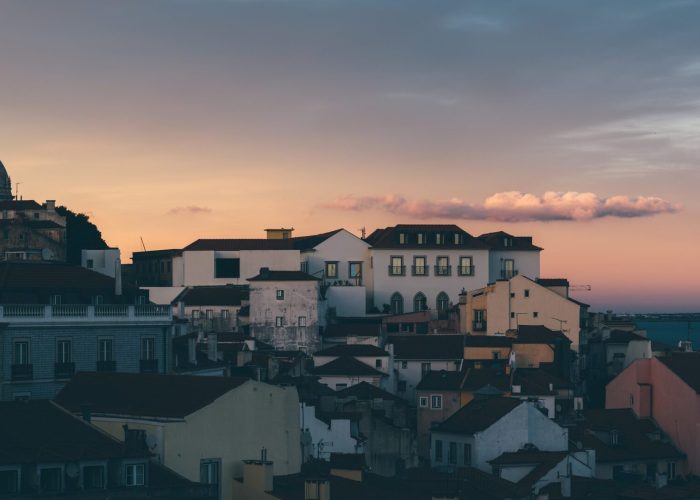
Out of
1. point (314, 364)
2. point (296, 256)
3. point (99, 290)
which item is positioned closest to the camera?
point (99, 290)

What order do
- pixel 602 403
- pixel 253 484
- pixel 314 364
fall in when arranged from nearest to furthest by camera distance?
pixel 253 484, pixel 314 364, pixel 602 403

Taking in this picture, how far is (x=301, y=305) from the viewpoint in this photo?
13275 cm

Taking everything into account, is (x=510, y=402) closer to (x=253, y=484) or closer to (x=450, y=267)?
(x=253, y=484)

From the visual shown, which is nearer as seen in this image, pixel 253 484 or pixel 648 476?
pixel 253 484

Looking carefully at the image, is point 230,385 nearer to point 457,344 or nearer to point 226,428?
point 226,428

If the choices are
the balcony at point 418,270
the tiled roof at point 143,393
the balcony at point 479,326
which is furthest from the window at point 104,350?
the balcony at point 418,270

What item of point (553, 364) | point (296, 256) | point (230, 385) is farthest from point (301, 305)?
point (230, 385)

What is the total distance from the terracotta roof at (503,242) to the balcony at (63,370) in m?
72.0

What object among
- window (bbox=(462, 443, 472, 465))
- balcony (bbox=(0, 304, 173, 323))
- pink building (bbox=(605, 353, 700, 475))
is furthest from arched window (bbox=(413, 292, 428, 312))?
balcony (bbox=(0, 304, 173, 323))

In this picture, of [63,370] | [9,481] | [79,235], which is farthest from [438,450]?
[79,235]

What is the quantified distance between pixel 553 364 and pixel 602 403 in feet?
28.1

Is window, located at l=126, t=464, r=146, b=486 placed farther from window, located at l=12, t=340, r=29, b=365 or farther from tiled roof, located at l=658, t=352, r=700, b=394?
tiled roof, located at l=658, t=352, r=700, b=394

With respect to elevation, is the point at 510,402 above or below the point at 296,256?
below

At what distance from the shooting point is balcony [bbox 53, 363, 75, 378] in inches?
3282
